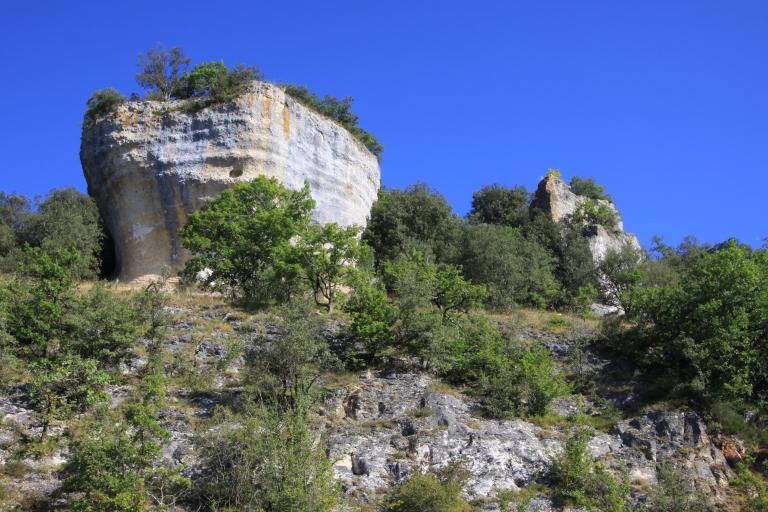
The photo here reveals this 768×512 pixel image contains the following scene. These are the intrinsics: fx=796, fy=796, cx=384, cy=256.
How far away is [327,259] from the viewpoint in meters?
26.5

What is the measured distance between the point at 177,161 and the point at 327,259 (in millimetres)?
10775

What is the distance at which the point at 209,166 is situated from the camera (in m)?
33.7

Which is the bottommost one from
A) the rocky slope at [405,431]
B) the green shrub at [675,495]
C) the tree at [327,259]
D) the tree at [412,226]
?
the green shrub at [675,495]

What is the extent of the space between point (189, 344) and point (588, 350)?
39.4 ft

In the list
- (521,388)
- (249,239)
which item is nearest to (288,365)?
(521,388)

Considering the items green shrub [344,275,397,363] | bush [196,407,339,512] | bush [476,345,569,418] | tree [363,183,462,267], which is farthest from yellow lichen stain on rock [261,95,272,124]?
bush [196,407,339,512]

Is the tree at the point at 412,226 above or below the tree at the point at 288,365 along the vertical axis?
above

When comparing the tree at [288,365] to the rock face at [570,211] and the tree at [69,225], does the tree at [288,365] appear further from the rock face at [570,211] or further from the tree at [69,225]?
the rock face at [570,211]

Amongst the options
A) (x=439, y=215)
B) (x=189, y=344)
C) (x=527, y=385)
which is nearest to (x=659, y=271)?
(x=439, y=215)

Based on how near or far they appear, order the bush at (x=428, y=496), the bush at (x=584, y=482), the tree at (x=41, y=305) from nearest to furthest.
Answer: the bush at (x=428, y=496) → the bush at (x=584, y=482) → the tree at (x=41, y=305)

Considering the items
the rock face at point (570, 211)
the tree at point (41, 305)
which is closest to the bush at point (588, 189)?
the rock face at point (570, 211)

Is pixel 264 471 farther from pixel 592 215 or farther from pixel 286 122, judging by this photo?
pixel 592 215

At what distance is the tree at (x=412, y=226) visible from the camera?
3747 centimetres

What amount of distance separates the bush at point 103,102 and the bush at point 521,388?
73.0 ft
